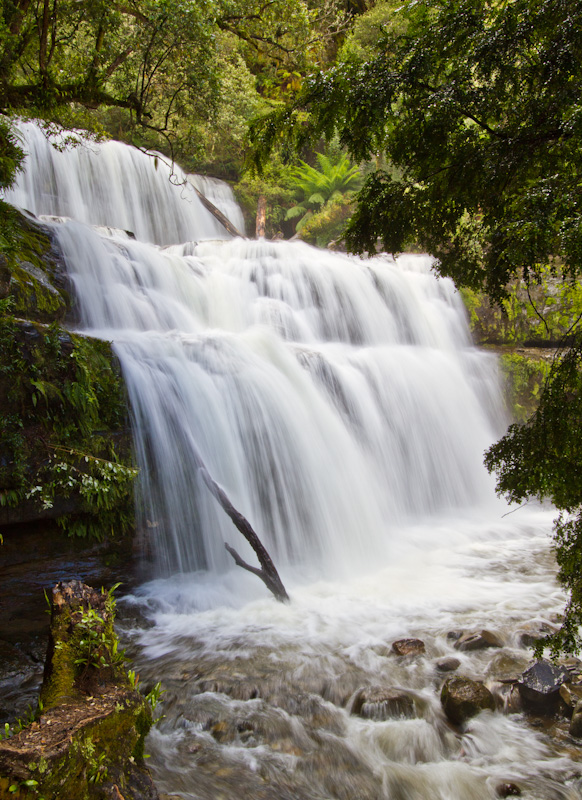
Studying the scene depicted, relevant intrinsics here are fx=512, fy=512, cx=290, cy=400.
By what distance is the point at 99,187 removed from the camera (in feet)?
48.4

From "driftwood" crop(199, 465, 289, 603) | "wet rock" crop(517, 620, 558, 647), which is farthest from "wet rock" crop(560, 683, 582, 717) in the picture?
"driftwood" crop(199, 465, 289, 603)

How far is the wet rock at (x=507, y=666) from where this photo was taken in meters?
4.13

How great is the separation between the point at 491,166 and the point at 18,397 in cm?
440

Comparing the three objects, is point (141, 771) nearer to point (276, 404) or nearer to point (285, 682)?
point (285, 682)

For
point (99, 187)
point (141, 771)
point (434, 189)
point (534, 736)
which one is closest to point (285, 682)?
point (534, 736)

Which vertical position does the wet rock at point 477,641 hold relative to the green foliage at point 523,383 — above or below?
below

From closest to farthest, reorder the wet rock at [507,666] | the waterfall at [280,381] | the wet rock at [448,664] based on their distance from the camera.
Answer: the wet rock at [507,666] < the wet rock at [448,664] < the waterfall at [280,381]

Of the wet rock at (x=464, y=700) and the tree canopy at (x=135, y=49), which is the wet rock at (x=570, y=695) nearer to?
the wet rock at (x=464, y=700)

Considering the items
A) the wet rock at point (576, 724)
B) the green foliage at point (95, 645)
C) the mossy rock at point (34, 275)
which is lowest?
the wet rock at point (576, 724)

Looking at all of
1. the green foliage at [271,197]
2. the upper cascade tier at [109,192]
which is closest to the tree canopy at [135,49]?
the upper cascade tier at [109,192]

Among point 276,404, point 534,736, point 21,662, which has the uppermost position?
point 276,404

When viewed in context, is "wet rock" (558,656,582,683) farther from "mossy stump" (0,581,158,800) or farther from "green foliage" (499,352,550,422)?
"green foliage" (499,352,550,422)

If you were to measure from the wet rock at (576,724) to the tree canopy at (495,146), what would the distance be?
0.86 m

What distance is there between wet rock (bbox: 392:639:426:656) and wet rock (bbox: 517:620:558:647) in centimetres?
93
